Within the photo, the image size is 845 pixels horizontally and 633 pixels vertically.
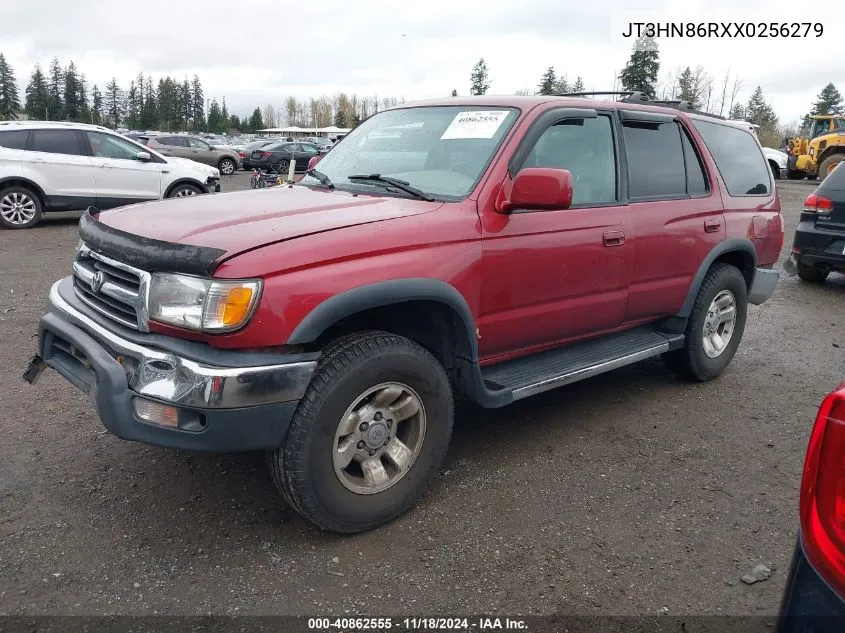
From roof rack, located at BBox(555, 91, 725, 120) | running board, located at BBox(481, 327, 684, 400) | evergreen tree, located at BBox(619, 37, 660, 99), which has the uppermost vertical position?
evergreen tree, located at BBox(619, 37, 660, 99)

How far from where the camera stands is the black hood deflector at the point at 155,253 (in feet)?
8.48

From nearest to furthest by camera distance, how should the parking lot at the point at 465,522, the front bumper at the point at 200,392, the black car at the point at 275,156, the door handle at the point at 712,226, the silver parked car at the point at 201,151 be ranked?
the front bumper at the point at 200,392
the parking lot at the point at 465,522
the door handle at the point at 712,226
the silver parked car at the point at 201,151
the black car at the point at 275,156

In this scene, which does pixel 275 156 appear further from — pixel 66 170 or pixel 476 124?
pixel 476 124

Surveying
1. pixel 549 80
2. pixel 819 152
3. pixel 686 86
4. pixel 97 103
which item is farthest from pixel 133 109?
pixel 819 152

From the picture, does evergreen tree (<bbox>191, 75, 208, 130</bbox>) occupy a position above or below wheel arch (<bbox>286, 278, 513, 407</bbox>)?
above

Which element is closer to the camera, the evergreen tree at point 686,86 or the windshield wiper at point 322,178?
the windshield wiper at point 322,178

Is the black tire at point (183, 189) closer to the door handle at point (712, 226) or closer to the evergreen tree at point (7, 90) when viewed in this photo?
the door handle at point (712, 226)

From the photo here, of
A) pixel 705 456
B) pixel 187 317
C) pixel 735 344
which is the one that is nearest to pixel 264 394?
pixel 187 317

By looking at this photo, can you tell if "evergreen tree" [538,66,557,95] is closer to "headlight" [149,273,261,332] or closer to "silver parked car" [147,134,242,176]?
"silver parked car" [147,134,242,176]

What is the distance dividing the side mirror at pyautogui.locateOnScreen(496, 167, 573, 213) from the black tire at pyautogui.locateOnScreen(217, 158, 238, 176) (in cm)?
2512

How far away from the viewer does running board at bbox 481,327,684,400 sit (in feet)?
11.7

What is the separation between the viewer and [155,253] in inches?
106

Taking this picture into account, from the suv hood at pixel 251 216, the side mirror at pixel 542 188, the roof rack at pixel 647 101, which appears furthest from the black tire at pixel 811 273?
the suv hood at pixel 251 216

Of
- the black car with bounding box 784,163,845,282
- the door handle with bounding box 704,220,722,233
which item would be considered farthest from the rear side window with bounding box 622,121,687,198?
the black car with bounding box 784,163,845,282
